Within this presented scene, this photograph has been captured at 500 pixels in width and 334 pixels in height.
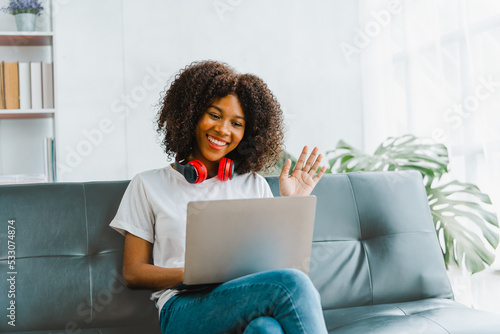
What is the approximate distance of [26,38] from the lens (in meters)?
2.93

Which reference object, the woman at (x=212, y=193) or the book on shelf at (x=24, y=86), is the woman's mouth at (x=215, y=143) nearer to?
the woman at (x=212, y=193)

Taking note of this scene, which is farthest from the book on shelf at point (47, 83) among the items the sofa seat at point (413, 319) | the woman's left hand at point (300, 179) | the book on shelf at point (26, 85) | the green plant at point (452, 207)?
the sofa seat at point (413, 319)

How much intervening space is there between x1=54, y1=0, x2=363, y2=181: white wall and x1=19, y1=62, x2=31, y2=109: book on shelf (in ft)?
0.64

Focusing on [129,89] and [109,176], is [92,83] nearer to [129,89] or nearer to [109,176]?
[129,89]

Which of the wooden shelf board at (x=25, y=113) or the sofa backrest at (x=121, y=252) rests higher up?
the wooden shelf board at (x=25, y=113)

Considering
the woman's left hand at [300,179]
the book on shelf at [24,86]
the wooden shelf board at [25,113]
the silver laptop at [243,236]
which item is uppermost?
the book on shelf at [24,86]

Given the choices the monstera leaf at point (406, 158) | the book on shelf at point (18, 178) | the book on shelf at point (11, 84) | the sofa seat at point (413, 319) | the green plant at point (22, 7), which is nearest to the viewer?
the sofa seat at point (413, 319)

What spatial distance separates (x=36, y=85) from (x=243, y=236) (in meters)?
2.12

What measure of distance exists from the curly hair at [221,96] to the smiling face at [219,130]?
26mm

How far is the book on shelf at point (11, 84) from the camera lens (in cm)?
278

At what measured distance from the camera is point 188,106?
171 cm

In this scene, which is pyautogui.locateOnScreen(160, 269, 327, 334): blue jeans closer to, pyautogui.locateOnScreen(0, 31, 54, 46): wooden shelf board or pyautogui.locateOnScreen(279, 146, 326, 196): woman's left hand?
pyautogui.locateOnScreen(279, 146, 326, 196): woman's left hand

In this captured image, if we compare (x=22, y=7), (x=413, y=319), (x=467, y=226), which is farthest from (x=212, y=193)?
(x=22, y=7)

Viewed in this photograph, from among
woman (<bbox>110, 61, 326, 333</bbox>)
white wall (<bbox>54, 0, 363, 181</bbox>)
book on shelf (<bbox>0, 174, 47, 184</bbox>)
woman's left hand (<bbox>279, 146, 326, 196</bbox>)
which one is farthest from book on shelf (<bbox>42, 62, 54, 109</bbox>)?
woman's left hand (<bbox>279, 146, 326, 196</bbox>)
